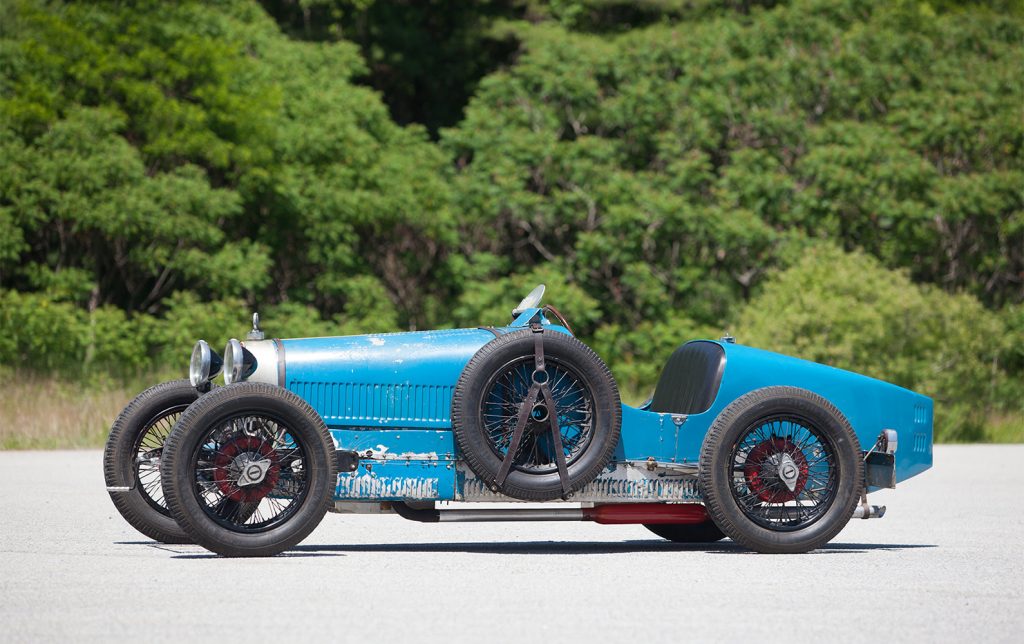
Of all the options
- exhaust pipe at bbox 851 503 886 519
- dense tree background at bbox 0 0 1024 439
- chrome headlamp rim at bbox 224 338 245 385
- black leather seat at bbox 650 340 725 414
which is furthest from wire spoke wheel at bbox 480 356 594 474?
dense tree background at bbox 0 0 1024 439

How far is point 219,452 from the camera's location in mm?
8508

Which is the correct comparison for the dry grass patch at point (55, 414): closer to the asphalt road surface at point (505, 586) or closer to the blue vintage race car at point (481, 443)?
the asphalt road surface at point (505, 586)

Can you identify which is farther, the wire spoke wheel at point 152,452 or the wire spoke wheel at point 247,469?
the wire spoke wheel at point 152,452

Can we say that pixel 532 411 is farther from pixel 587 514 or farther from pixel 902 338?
pixel 902 338

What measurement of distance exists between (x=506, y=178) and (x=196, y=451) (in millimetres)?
26137

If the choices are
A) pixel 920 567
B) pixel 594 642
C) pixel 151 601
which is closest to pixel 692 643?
pixel 594 642

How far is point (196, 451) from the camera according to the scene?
8398 mm

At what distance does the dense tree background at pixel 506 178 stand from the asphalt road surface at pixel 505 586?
19956 millimetres

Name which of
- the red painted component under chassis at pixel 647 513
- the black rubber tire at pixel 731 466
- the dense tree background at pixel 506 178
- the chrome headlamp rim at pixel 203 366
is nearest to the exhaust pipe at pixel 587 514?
the red painted component under chassis at pixel 647 513

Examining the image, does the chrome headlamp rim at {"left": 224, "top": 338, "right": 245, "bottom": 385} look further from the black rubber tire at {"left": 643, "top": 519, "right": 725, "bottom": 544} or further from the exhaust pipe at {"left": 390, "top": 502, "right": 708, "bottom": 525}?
the black rubber tire at {"left": 643, "top": 519, "right": 725, "bottom": 544}

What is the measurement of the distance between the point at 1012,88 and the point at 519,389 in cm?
2796

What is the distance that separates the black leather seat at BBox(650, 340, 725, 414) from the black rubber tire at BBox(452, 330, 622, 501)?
0.74m

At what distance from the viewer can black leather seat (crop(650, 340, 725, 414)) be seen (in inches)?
374

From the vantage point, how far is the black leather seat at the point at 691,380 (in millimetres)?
9500
